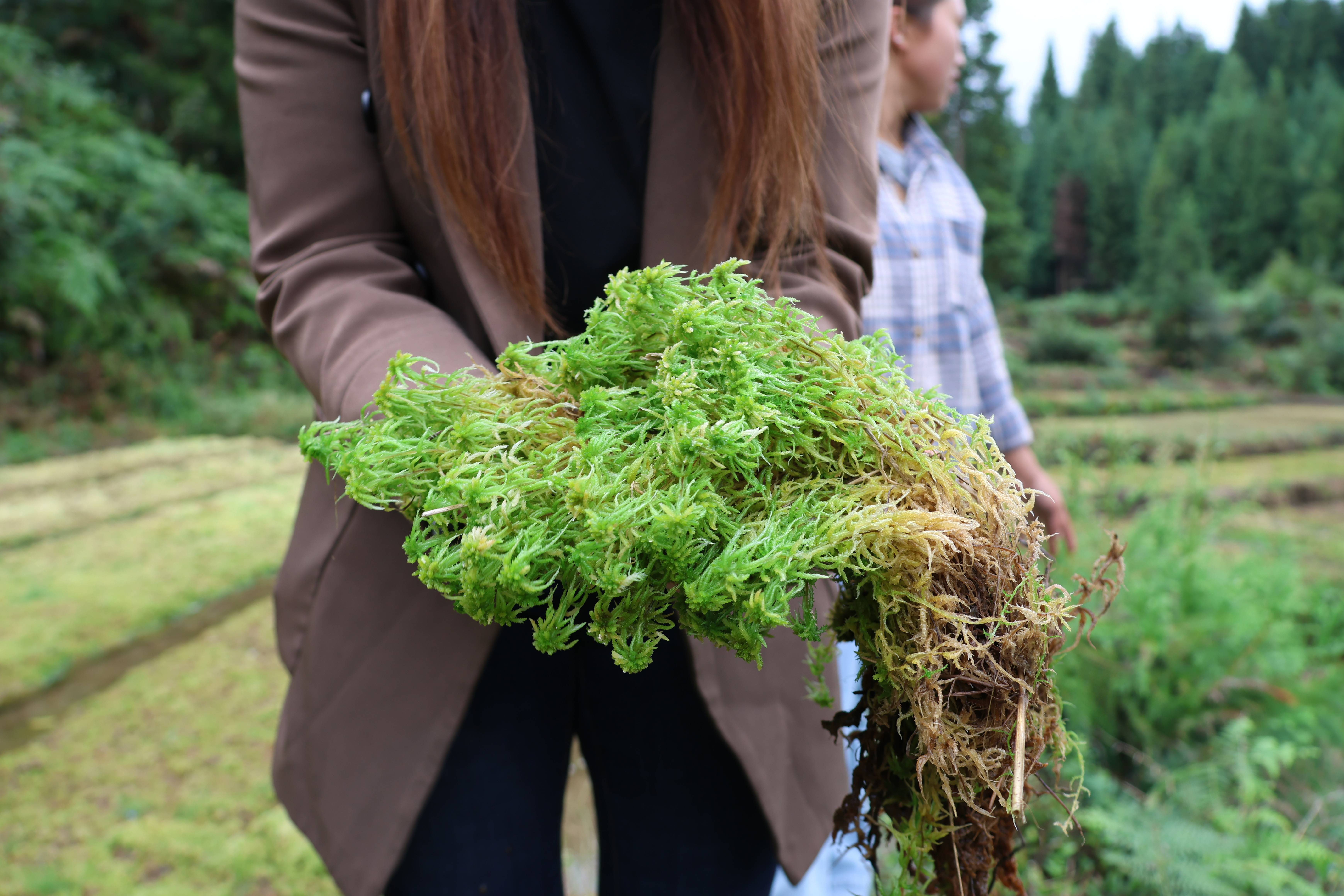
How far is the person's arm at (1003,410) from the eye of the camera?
251 centimetres

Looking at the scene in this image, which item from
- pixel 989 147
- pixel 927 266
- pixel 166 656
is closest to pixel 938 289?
pixel 927 266

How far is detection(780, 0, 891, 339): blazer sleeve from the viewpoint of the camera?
1.38m

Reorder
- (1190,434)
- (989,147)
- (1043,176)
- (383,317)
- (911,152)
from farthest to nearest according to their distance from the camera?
(1043,176)
(989,147)
(1190,434)
(911,152)
(383,317)

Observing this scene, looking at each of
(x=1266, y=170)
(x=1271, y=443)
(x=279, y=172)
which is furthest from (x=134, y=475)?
(x=1266, y=170)

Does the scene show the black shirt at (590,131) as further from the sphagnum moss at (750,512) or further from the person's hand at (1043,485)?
the person's hand at (1043,485)

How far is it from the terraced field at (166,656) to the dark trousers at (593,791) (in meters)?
1.57

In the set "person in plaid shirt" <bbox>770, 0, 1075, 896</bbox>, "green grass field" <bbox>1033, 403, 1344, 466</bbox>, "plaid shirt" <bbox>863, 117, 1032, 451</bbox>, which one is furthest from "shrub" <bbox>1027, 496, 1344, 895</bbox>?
"plaid shirt" <bbox>863, 117, 1032, 451</bbox>

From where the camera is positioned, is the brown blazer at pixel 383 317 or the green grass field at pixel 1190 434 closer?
the brown blazer at pixel 383 317

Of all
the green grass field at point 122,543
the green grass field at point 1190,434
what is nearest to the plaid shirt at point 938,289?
the green grass field at point 1190,434

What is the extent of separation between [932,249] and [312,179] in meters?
2.20

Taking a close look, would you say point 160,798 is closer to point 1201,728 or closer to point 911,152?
point 911,152

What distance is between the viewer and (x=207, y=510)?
6.26 m

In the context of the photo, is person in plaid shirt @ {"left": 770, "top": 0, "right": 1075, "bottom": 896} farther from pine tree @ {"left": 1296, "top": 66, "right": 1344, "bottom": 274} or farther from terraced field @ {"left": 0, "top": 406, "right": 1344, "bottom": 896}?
pine tree @ {"left": 1296, "top": 66, "right": 1344, "bottom": 274}

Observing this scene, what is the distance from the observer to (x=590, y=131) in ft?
4.88
